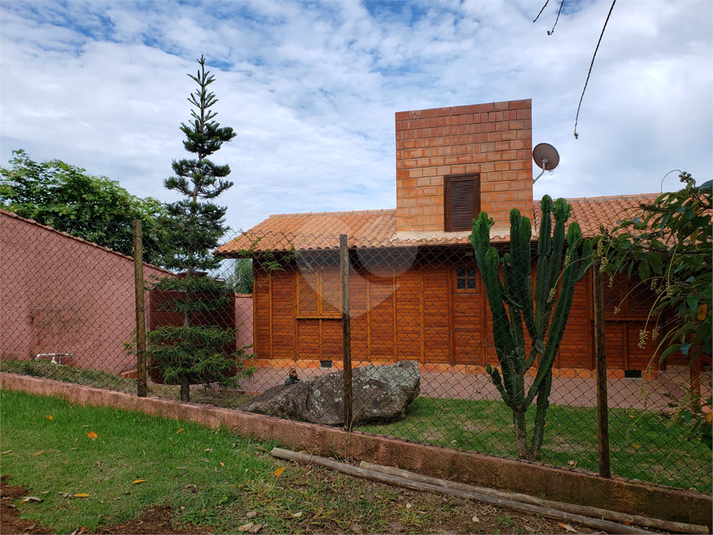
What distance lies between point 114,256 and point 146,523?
8326 millimetres

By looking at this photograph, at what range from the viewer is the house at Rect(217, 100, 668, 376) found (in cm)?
1034

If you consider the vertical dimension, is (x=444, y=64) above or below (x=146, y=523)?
above

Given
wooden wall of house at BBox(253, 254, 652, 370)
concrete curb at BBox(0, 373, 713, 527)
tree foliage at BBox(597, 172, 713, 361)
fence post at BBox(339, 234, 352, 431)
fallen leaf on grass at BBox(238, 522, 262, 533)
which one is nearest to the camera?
tree foliage at BBox(597, 172, 713, 361)

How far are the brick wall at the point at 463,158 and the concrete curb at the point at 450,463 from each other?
783 cm

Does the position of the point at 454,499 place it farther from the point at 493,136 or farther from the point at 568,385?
the point at 493,136

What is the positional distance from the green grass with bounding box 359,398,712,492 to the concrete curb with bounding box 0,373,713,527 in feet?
1.69

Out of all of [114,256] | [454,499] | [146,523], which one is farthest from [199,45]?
[114,256]

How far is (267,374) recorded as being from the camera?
10.5 meters

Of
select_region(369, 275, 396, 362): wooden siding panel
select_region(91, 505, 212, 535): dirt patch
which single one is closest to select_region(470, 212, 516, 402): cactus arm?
select_region(91, 505, 212, 535): dirt patch

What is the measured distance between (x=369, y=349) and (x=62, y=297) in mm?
6549

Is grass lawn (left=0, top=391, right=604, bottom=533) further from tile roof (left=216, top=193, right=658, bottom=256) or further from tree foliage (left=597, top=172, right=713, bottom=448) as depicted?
tile roof (left=216, top=193, right=658, bottom=256)

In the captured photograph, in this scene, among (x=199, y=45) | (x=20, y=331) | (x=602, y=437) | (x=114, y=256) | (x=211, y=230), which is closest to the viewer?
(x=602, y=437)

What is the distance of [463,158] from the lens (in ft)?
36.6

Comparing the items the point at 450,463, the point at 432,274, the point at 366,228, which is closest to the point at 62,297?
the point at 366,228
